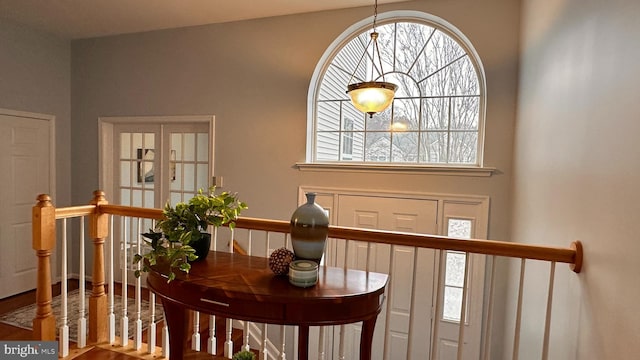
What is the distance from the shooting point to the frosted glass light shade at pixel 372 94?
238 cm

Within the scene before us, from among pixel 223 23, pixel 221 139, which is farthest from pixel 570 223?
pixel 223 23

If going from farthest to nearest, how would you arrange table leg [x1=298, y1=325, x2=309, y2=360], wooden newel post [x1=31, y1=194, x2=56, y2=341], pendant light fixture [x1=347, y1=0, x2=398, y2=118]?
pendant light fixture [x1=347, y1=0, x2=398, y2=118] → wooden newel post [x1=31, y1=194, x2=56, y2=341] → table leg [x1=298, y1=325, x2=309, y2=360]

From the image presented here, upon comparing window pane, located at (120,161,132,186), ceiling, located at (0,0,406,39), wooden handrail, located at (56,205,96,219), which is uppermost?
ceiling, located at (0,0,406,39)

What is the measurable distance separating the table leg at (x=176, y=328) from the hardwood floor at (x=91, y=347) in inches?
2.3

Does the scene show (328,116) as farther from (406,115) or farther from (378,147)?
(406,115)

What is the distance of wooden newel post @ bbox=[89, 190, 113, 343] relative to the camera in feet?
7.41

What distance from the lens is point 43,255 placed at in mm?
2072

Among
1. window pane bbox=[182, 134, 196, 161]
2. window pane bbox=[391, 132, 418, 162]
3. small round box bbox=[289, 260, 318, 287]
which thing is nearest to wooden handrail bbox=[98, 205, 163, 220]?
small round box bbox=[289, 260, 318, 287]

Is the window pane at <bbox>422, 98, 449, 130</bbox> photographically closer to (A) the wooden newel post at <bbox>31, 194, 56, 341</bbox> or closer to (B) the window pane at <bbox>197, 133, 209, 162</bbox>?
(B) the window pane at <bbox>197, 133, 209, 162</bbox>

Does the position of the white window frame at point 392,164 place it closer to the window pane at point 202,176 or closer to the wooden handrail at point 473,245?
the window pane at point 202,176

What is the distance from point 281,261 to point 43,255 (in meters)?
1.57

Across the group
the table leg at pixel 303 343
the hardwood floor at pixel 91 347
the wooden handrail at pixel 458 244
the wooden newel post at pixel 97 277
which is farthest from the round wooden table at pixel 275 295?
the wooden newel post at pixel 97 277

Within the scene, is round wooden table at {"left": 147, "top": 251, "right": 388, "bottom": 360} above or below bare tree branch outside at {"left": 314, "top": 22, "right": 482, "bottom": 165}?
below

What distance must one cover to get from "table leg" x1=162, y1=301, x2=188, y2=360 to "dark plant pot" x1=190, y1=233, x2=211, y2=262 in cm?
25
